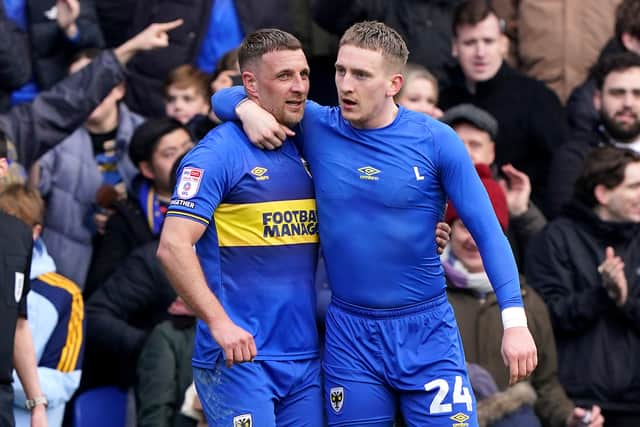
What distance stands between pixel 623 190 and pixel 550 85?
A: 2270mm

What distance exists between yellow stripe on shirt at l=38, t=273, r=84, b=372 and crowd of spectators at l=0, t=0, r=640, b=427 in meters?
0.01

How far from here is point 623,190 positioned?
27.9ft

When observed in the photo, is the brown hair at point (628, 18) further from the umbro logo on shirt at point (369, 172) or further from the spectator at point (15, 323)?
the spectator at point (15, 323)

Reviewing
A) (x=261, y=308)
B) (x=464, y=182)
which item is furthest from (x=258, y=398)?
(x=464, y=182)

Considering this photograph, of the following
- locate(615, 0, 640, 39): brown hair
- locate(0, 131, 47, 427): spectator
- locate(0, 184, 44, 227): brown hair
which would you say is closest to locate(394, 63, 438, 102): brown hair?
locate(615, 0, 640, 39): brown hair

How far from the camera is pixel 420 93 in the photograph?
911 centimetres

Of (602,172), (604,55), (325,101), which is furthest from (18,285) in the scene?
(604,55)

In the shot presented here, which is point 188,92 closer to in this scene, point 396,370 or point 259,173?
point 259,173

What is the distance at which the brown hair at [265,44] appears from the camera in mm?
6289

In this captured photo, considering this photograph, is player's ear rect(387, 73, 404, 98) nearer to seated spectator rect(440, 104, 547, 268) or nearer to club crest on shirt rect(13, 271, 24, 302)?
club crest on shirt rect(13, 271, 24, 302)

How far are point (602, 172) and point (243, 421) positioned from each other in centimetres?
340

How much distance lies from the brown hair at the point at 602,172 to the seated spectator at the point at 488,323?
0.81 meters

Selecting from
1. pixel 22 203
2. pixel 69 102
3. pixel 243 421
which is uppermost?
pixel 69 102

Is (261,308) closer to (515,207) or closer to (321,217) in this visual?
(321,217)
